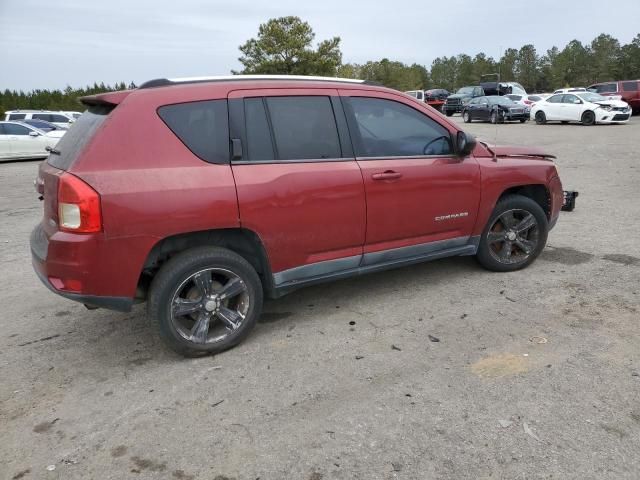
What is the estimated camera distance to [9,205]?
963 cm

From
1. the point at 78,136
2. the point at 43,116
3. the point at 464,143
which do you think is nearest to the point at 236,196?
the point at 78,136

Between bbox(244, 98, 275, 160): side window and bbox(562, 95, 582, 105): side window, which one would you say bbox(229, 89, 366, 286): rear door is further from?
bbox(562, 95, 582, 105): side window

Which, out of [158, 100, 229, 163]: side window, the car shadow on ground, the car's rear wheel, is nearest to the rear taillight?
[158, 100, 229, 163]: side window

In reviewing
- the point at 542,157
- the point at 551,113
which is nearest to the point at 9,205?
the point at 542,157

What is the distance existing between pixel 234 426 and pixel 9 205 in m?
8.80

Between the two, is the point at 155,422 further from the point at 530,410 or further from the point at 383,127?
the point at 383,127

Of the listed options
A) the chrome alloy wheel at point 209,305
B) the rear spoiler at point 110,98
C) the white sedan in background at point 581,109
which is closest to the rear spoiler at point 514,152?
the chrome alloy wheel at point 209,305

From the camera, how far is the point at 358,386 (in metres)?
3.11

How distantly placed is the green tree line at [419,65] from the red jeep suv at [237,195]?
3193 centimetres

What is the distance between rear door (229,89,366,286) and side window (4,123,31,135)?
58.9 feet

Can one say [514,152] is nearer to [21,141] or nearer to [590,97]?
[21,141]

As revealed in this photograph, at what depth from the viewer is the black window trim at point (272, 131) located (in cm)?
351

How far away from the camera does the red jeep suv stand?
3.16 m

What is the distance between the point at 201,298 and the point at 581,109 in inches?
928
